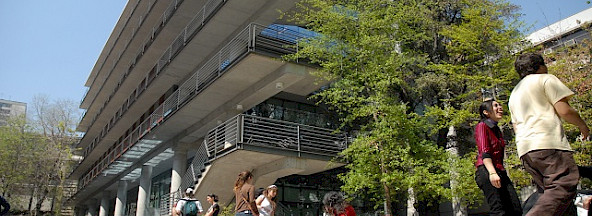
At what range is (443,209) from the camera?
23062mm

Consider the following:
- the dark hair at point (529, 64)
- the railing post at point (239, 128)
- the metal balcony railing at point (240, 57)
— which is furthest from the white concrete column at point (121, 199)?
the dark hair at point (529, 64)

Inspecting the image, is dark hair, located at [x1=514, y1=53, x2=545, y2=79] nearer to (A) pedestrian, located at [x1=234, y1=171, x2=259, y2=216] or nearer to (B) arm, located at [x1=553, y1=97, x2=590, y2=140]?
(B) arm, located at [x1=553, y1=97, x2=590, y2=140]

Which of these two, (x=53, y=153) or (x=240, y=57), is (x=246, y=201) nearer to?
(x=240, y=57)

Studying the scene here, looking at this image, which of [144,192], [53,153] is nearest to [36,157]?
[53,153]

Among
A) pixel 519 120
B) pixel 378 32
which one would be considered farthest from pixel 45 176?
pixel 519 120

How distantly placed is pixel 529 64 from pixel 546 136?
30.2 inches

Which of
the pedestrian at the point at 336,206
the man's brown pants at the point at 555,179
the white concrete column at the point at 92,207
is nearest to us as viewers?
the man's brown pants at the point at 555,179

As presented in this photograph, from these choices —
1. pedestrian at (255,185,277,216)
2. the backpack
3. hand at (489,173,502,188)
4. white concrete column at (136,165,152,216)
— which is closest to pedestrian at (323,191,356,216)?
pedestrian at (255,185,277,216)

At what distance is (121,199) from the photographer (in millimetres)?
32438

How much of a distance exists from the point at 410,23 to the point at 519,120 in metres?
12.6

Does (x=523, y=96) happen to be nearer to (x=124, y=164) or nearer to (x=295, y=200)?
(x=295, y=200)

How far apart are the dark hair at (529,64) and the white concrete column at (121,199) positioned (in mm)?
31092

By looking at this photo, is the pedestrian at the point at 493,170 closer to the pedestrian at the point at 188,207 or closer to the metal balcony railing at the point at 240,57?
the pedestrian at the point at 188,207

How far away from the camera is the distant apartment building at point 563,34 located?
56.3ft
